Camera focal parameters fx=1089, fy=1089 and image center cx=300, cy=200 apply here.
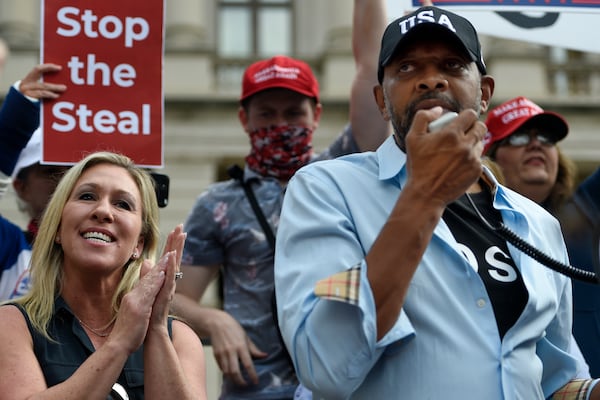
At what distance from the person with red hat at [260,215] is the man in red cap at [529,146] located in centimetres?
82

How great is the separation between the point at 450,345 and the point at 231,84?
17.2 meters

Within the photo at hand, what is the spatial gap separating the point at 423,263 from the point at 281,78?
2105 millimetres

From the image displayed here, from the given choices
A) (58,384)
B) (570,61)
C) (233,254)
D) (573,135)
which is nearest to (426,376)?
(58,384)

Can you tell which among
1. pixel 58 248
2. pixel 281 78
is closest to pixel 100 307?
pixel 58 248

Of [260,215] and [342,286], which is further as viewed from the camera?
[260,215]

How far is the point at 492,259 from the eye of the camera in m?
2.40

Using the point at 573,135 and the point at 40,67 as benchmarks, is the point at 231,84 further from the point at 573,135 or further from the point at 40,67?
the point at 40,67

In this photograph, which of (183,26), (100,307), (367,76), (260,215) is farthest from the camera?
(183,26)

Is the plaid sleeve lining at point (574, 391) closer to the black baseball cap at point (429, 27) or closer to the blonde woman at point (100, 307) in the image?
the black baseball cap at point (429, 27)

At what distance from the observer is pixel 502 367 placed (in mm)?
2215

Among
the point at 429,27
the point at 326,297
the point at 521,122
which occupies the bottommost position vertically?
the point at 521,122

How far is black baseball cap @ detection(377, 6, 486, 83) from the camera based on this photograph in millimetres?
2412

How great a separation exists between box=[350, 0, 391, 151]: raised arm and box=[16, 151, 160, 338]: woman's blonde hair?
755 millimetres

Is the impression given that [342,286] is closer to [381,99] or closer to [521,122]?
[381,99]
